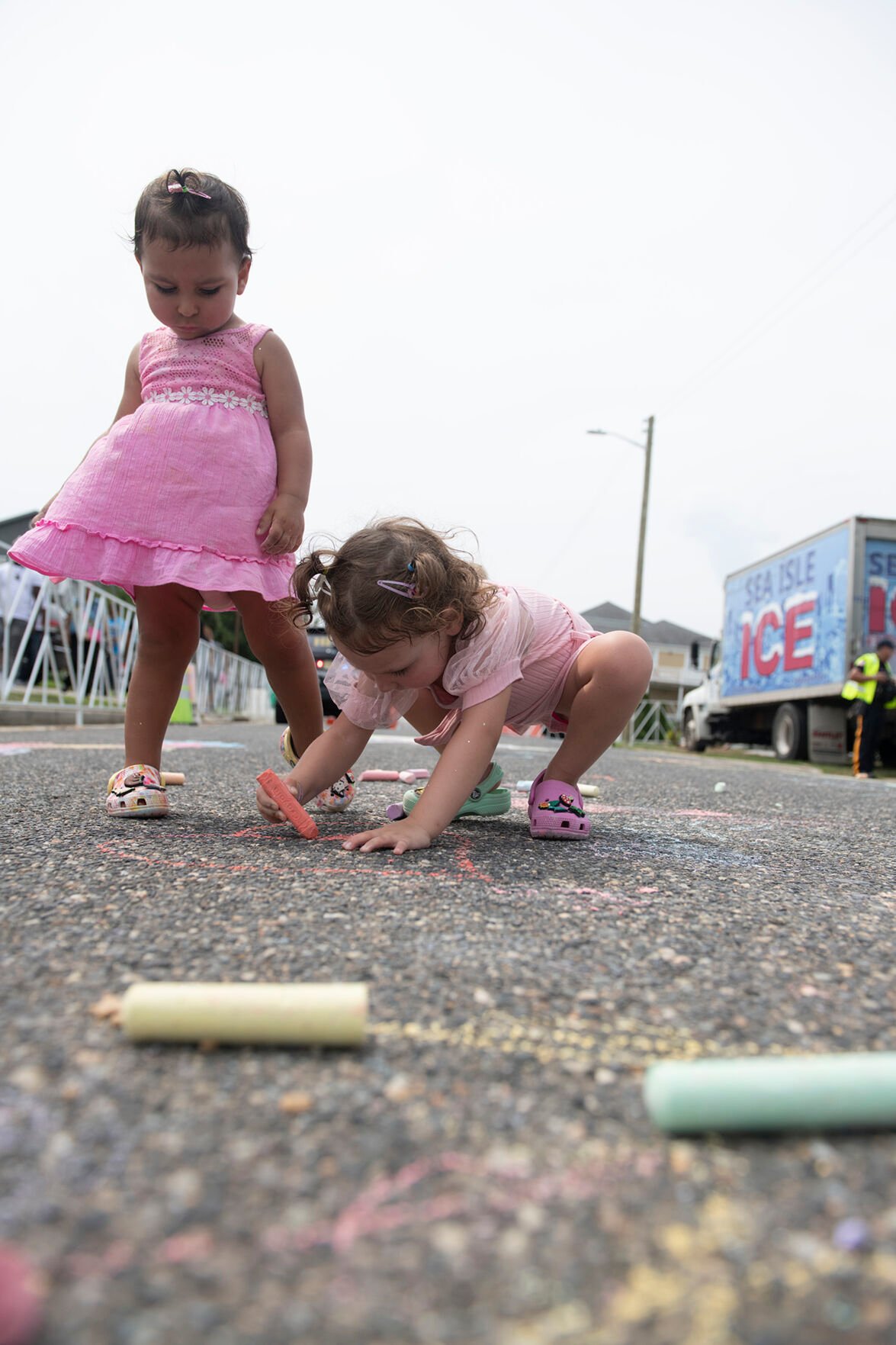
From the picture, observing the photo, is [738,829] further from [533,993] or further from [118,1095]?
[118,1095]

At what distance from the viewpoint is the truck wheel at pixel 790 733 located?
11.0m

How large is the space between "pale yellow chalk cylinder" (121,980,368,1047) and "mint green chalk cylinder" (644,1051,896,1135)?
11.4 inches

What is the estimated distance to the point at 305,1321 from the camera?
22.2 inches

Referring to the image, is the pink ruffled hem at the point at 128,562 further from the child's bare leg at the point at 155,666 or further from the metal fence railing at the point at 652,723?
the metal fence railing at the point at 652,723

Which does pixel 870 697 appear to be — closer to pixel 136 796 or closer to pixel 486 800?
pixel 486 800

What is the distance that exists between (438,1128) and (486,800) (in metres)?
1.84

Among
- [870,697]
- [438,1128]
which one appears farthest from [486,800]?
[870,697]

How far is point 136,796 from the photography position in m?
2.28

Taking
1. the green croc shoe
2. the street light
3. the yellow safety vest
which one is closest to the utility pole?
the street light

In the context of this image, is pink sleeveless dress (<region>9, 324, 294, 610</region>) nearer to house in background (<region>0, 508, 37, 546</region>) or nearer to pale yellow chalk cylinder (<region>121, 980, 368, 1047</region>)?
pale yellow chalk cylinder (<region>121, 980, 368, 1047</region>)

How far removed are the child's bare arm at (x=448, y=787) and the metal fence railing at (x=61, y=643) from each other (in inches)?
223

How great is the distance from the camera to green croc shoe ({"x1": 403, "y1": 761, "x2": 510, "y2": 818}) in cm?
260

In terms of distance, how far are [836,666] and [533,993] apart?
951 cm

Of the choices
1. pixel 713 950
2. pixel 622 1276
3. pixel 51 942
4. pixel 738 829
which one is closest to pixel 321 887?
pixel 51 942
